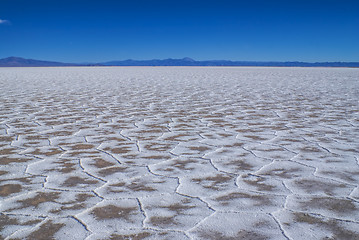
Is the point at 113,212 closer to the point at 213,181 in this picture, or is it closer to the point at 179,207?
the point at 179,207

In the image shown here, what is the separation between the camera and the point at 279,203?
166cm

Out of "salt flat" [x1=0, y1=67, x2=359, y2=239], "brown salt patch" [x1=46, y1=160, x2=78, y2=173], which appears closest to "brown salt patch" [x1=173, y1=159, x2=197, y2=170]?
"salt flat" [x1=0, y1=67, x2=359, y2=239]

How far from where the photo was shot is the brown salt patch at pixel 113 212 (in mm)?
1533

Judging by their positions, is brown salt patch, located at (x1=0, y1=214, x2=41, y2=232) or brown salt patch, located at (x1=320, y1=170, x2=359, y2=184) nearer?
brown salt patch, located at (x1=0, y1=214, x2=41, y2=232)

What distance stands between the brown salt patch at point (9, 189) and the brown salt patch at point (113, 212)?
510 millimetres

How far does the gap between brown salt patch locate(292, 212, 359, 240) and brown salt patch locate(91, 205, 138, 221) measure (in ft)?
2.34

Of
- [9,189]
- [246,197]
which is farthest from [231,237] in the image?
[9,189]

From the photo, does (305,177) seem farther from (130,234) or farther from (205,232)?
(130,234)

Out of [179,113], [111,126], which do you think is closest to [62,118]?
[111,126]

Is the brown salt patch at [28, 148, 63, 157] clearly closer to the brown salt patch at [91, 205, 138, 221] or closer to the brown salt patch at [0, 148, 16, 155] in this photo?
the brown salt patch at [0, 148, 16, 155]

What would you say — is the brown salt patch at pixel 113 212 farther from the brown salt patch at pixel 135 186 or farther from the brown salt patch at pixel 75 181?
the brown salt patch at pixel 75 181

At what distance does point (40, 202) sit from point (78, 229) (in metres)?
0.36

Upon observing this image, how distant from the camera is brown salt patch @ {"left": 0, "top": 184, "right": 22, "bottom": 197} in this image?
1785 millimetres

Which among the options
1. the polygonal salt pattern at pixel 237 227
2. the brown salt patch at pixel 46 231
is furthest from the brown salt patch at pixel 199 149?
the brown salt patch at pixel 46 231
